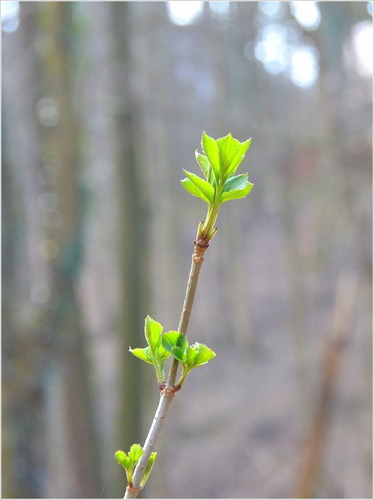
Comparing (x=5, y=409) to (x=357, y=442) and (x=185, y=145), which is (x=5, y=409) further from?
(x=185, y=145)

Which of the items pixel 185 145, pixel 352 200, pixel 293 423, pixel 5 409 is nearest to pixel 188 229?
pixel 185 145

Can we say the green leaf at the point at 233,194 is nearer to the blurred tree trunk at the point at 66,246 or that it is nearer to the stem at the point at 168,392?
the stem at the point at 168,392

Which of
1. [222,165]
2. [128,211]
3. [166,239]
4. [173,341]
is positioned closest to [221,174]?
[222,165]

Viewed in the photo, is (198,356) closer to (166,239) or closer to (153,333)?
(153,333)

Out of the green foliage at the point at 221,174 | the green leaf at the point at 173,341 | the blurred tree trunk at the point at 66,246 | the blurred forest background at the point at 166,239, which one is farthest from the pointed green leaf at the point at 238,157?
the blurred tree trunk at the point at 66,246

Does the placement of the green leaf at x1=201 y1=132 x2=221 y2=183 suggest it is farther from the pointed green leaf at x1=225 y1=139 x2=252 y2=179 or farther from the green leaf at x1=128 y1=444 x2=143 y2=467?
the green leaf at x1=128 y1=444 x2=143 y2=467

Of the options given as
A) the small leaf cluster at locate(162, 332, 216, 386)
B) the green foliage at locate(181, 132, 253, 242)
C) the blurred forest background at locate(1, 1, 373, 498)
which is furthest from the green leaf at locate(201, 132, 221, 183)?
the blurred forest background at locate(1, 1, 373, 498)

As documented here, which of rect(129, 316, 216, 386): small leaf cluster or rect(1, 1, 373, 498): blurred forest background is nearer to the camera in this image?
rect(129, 316, 216, 386): small leaf cluster
